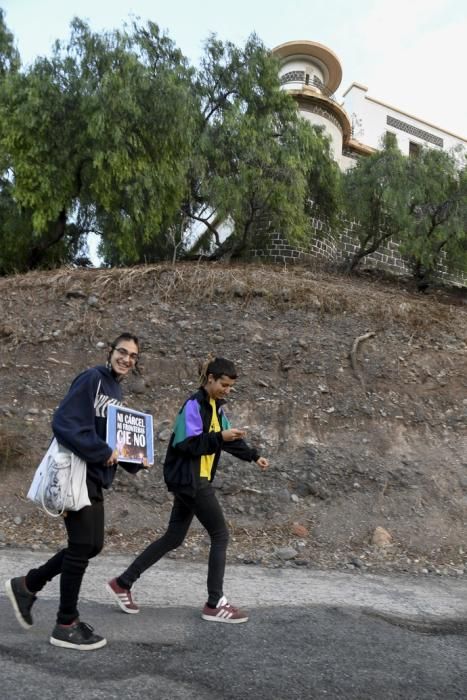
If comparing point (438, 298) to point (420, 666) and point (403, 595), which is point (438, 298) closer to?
point (403, 595)

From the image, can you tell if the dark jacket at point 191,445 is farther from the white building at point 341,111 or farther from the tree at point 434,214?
the white building at point 341,111

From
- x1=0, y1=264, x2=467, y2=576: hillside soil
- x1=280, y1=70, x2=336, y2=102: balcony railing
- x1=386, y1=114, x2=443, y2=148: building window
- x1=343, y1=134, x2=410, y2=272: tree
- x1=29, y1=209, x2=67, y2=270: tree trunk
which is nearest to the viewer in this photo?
x1=0, y1=264, x2=467, y2=576: hillside soil

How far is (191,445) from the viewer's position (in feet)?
12.9

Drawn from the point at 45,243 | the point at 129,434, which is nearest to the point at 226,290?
the point at 45,243

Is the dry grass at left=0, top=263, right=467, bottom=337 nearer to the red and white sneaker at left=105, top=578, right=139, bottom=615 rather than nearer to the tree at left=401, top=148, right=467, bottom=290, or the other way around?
the tree at left=401, top=148, right=467, bottom=290

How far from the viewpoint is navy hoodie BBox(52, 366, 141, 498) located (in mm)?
3311

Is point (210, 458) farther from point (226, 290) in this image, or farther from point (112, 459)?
point (226, 290)

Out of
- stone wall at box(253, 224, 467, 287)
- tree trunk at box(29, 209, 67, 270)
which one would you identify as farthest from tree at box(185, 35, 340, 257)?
tree trunk at box(29, 209, 67, 270)

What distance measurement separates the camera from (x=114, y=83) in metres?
14.0

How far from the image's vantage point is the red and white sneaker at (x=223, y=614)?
389cm

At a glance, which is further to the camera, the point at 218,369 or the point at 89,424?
the point at 218,369

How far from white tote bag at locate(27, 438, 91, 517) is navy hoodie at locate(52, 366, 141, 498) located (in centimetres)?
6

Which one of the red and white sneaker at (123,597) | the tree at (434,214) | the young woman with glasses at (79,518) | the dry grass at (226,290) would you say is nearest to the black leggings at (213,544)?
the red and white sneaker at (123,597)

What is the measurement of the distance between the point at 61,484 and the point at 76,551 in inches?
15.7
